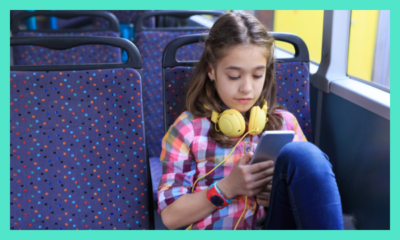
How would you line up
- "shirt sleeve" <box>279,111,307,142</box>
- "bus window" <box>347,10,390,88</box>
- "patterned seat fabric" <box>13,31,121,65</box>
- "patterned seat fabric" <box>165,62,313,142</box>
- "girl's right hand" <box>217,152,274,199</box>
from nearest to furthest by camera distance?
"girl's right hand" <box>217,152,274,199</box>
"shirt sleeve" <box>279,111,307,142</box>
"patterned seat fabric" <box>165,62,313,142</box>
"bus window" <box>347,10,390,88</box>
"patterned seat fabric" <box>13,31,121,65</box>

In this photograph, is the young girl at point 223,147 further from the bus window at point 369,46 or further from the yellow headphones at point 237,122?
the bus window at point 369,46

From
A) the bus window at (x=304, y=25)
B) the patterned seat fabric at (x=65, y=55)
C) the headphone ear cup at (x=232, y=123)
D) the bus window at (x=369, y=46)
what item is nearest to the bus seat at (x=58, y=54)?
the patterned seat fabric at (x=65, y=55)

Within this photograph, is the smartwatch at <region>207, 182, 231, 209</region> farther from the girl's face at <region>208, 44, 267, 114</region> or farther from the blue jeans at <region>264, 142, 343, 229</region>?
the girl's face at <region>208, 44, 267, 114</region>

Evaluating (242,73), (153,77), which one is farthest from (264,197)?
(153,77)

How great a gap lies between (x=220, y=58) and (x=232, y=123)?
0.68ft

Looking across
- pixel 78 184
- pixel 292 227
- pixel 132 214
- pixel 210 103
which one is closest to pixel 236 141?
pixel 210 103

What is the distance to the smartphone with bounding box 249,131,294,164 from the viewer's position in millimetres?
897

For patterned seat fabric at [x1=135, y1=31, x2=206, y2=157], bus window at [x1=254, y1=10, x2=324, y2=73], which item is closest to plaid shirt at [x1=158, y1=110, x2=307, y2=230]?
bus window at [x1=254, y1=10, x2=324, y2=73]

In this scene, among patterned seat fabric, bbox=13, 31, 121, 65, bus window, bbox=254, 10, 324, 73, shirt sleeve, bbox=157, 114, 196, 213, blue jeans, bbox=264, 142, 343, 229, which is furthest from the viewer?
patterned seat fabric, bbox=13, 31, 121, 65

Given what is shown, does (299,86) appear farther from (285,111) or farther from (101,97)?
(101,97)

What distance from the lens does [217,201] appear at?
1024mm

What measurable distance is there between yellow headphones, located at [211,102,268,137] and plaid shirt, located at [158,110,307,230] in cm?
6

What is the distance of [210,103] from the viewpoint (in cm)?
117

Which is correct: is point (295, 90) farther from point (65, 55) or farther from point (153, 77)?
point (65, 55)
